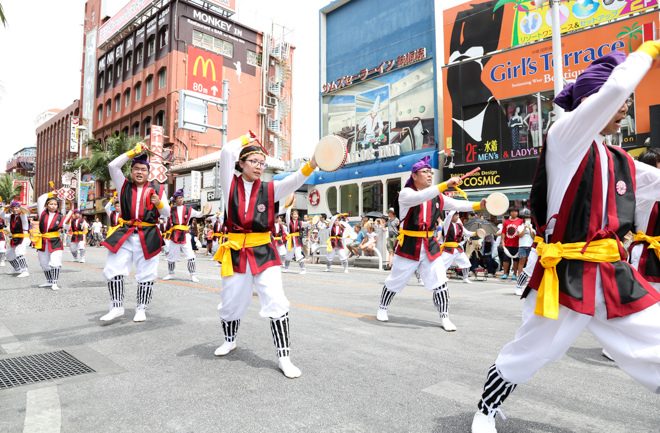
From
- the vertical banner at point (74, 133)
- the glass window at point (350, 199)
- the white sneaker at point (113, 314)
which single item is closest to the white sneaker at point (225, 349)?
the white sneaker at point (113, 314)

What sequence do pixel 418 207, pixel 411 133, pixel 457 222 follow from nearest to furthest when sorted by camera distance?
1. pixel 418 207
2. pixel 457 222
3. pixel 411 133

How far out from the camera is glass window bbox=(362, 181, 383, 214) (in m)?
24.9

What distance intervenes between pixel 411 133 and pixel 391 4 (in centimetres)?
830

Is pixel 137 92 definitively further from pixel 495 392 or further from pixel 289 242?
pixel 495 392

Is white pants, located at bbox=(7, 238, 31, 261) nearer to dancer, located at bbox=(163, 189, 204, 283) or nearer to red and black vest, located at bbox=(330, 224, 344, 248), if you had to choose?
dancer, located at bbox=(163, 189, 204, 283)

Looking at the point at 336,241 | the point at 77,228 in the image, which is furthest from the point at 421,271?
the point at 77,228

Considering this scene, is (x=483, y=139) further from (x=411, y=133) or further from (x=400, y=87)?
(x=400, y=87)

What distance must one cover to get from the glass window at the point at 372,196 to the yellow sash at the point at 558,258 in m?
22.5

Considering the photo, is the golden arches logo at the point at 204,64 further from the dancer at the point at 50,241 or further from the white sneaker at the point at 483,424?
the white sneaker at the point at 483,424

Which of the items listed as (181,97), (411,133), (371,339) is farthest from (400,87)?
(371,339)

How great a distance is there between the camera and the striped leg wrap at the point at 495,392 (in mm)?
2469

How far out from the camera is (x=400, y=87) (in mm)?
24672

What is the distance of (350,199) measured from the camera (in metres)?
27.2

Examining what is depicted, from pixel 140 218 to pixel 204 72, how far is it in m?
37.2
